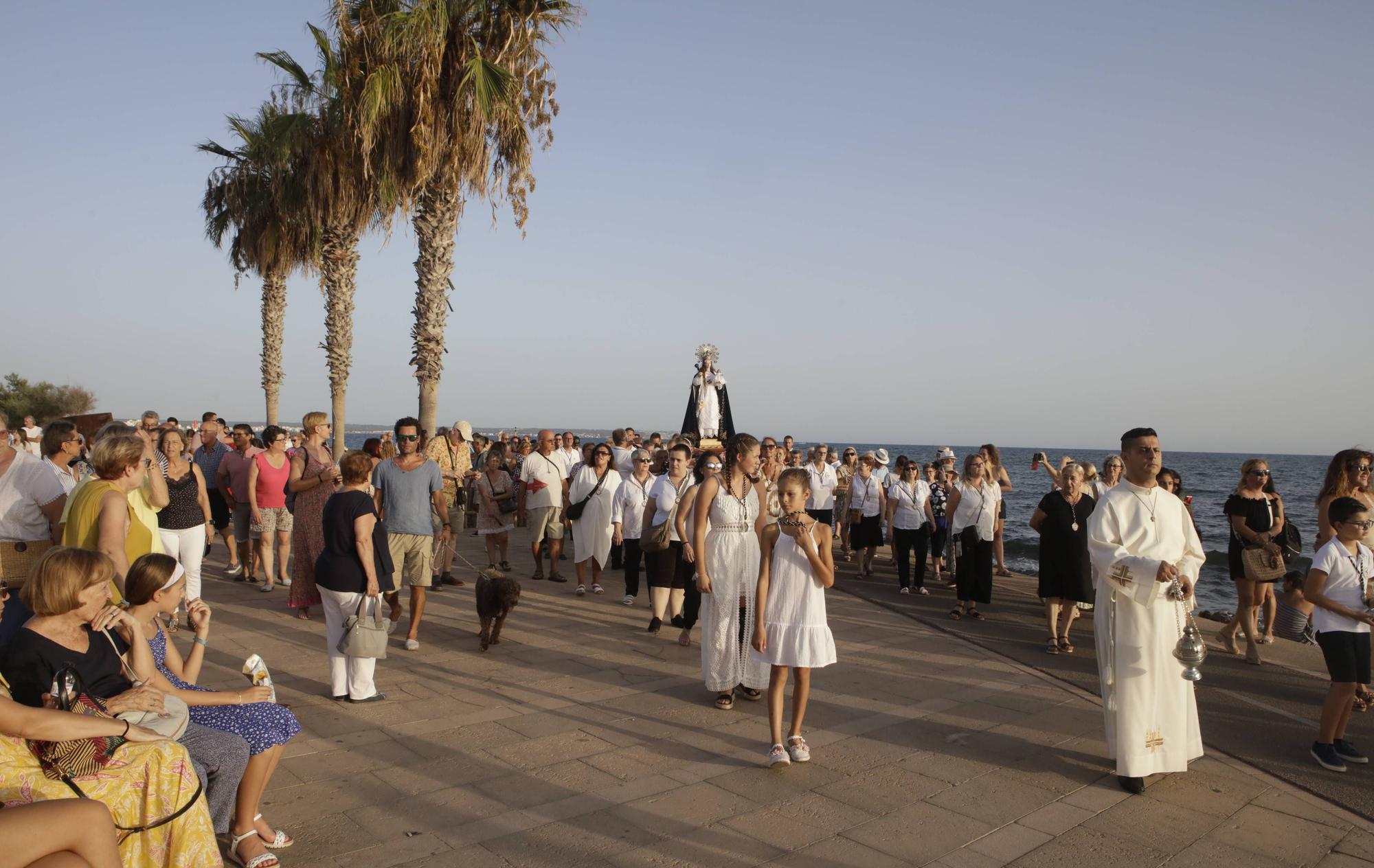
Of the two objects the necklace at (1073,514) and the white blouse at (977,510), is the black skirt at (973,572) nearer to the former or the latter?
the white blouse at (977,510)

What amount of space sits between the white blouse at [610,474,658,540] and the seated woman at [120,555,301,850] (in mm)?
5792

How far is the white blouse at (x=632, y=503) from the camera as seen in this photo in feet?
31.8

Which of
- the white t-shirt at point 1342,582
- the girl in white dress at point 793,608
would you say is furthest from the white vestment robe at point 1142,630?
the girl in white dress at point 793,608

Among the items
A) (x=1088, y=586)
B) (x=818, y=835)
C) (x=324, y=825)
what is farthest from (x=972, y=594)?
(x=324, y=825)

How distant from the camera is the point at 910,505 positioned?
11.0 m

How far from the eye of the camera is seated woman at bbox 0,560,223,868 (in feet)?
8.97

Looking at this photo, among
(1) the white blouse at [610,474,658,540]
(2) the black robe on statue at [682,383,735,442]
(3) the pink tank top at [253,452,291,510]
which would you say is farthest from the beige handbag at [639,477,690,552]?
(2) the black robe on statue at [682,383,735,442]

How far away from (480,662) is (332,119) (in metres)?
12.6

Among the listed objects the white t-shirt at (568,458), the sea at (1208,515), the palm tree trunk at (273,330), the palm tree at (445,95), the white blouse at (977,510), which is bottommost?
the sea at (1208,515)

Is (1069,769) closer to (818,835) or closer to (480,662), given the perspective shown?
(818,835)

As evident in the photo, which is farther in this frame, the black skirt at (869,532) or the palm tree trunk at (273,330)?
the palm tree trunk at (273,330)

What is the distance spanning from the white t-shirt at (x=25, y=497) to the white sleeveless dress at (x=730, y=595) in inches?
166

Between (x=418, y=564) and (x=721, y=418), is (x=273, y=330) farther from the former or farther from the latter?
(x=418, y=564)

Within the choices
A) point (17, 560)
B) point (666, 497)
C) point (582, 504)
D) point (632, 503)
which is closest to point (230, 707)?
point (17, 560)
